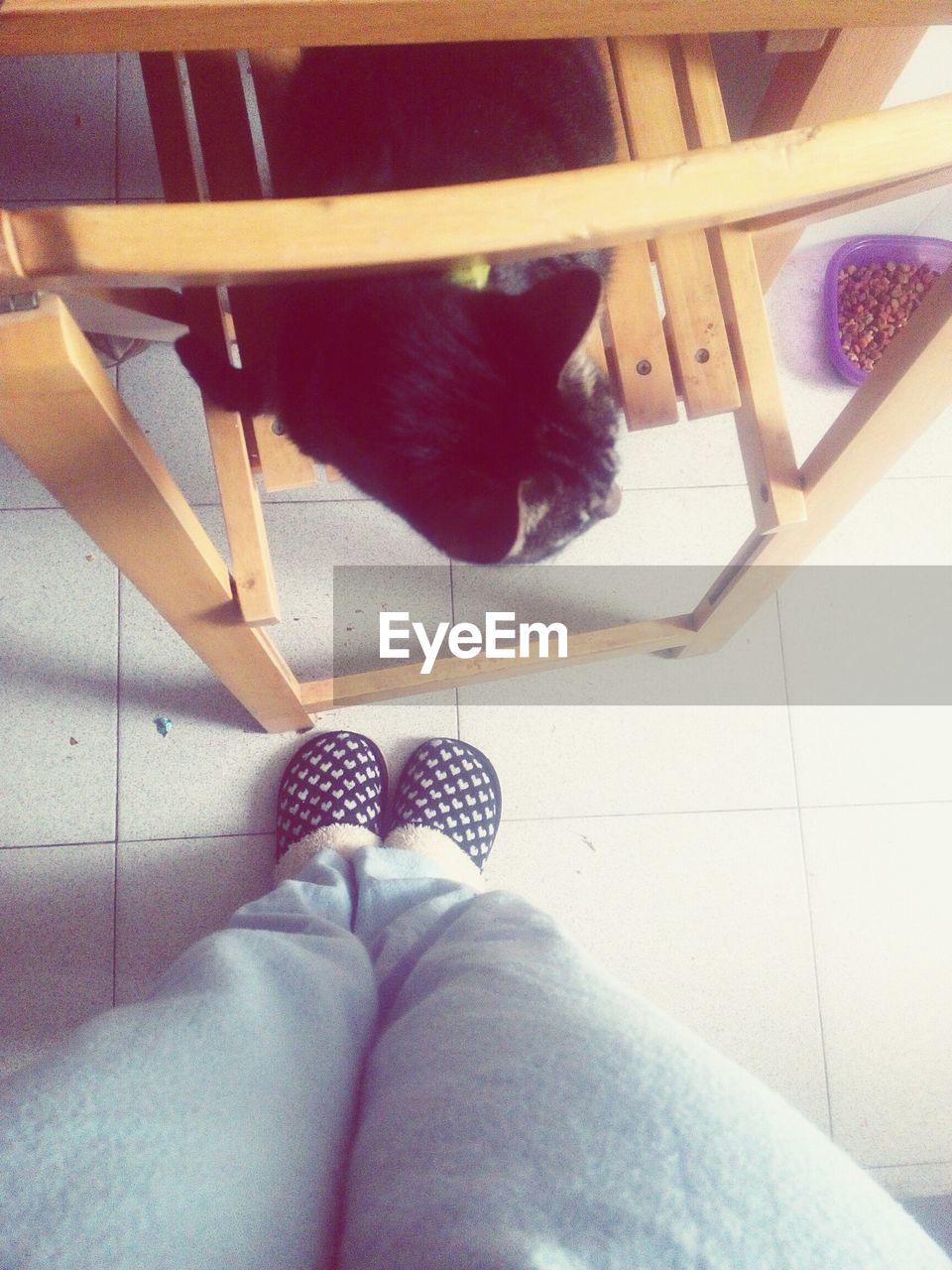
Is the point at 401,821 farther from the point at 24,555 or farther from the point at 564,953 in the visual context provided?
the point at 24,555

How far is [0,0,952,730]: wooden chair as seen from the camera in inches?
13.3

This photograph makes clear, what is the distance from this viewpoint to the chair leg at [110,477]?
420mm

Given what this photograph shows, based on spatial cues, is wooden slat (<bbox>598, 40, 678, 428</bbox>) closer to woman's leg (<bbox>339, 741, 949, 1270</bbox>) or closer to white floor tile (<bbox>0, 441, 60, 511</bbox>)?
woman's leg (<bbox>339, 741, 949, 1270</bbox>)

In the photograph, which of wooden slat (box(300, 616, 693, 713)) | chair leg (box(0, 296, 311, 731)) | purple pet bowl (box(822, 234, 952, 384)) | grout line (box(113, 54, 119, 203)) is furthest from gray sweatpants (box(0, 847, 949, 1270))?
grout line (box(113, 54, 119, 203))

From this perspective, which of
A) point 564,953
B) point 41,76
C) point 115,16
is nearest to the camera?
point 115,16

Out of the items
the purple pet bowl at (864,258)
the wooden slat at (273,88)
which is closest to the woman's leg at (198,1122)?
the wooden slat at (273,88)

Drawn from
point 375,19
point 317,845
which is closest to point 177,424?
point 317,845

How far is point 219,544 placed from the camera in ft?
4.01

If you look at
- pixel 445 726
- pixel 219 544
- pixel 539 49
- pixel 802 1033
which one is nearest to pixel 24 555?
pixel 219 544

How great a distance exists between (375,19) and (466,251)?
7.2 inches

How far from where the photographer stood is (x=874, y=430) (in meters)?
0.70

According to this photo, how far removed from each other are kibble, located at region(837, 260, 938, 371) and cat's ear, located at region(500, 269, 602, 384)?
868mm

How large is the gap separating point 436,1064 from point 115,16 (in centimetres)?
64

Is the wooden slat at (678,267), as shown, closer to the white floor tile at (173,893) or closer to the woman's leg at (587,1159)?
the woman's leg at (587,1159)
